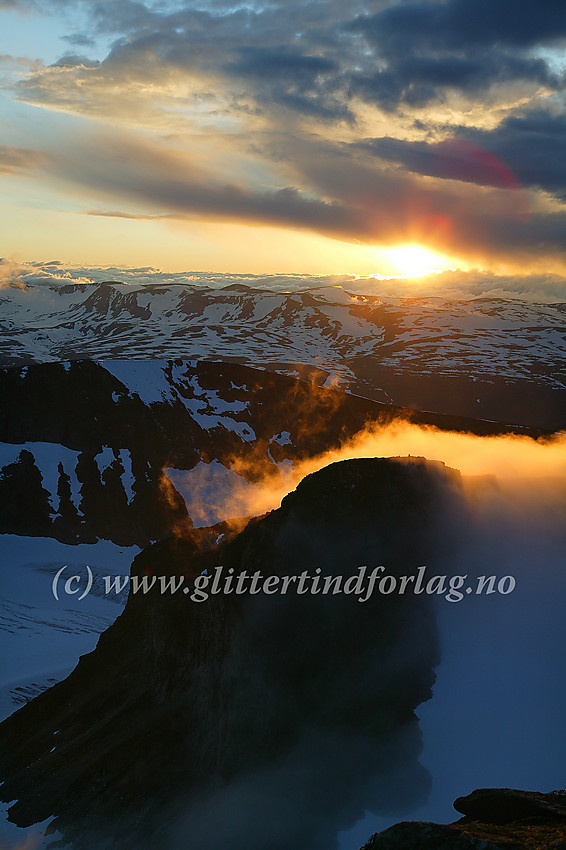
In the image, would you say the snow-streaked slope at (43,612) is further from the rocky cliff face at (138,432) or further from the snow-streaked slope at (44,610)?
the rocky cliff face at (138,432)

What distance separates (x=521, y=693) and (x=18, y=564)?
10414 centimetres

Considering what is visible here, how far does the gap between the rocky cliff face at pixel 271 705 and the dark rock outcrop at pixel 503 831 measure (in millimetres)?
7657

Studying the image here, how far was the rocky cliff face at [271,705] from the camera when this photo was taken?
33.0 meters

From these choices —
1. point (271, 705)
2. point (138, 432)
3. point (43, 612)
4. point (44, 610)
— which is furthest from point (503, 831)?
point (138, 432)

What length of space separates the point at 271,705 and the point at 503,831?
17.8 metres

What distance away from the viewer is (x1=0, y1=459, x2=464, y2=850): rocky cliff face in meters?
33.0

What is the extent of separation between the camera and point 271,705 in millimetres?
37375

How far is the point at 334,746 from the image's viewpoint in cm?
3462

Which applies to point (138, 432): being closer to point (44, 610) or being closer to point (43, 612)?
point (44, 610)

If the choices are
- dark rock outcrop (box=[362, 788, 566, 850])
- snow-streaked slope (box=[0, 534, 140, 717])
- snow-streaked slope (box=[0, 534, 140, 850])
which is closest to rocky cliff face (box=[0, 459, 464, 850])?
dark rock outcrop (box=[362, 788, 566, 850])

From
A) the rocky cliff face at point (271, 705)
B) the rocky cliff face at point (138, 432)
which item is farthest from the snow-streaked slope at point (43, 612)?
the rocky cliff face at point (271, 705)

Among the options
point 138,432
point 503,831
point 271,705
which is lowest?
point 138,432

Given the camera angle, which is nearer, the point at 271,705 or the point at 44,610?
the point at 271,705

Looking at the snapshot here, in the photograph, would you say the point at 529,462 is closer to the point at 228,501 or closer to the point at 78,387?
the point at 228,501
